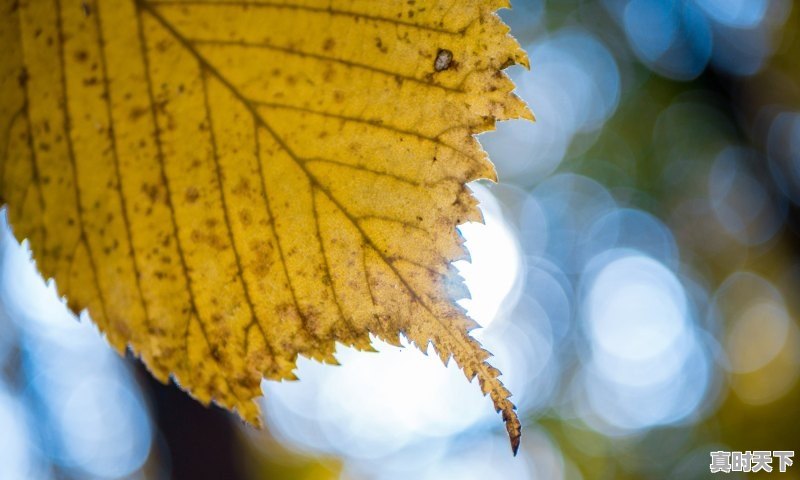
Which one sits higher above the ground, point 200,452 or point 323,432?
point 323,432

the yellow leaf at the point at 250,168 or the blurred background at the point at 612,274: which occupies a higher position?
the blurred background at the point at 612,274

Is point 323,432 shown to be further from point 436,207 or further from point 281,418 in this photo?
point 436,207

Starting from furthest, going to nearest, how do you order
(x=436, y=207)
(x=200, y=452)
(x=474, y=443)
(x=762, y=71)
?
1. (x=474, y=443)
2. (x=762, y=71)
3. (x=200, y=452)
4. (x=436, y=207)

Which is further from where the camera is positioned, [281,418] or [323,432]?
[323,432]

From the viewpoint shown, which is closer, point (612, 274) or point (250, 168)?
point (250, 168)

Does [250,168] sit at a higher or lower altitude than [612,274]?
lower

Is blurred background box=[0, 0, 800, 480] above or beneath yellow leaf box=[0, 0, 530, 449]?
above

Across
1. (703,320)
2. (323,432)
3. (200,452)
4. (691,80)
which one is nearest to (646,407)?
(703,320)

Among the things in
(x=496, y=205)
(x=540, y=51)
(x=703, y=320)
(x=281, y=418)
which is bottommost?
(x=281, y=418)
